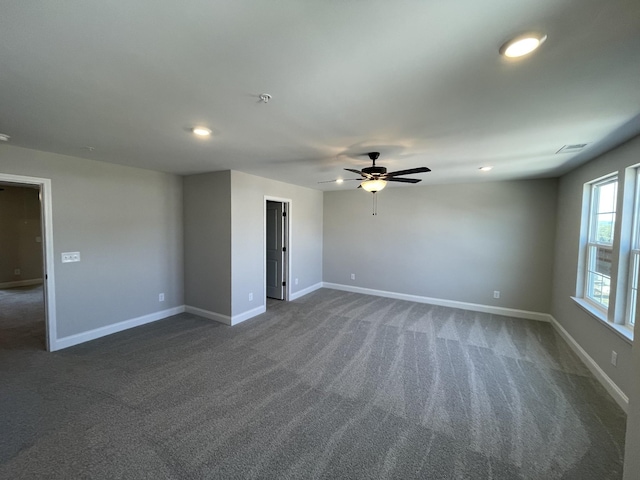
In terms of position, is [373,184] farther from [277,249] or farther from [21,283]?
[21,283]

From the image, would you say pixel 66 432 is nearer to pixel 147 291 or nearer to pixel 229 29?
pixel 147 291

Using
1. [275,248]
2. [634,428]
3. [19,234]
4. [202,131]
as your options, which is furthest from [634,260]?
[19,234]

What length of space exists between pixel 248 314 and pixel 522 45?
14.9 ft

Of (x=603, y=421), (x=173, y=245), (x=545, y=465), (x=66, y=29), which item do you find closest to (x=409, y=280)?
(x=603, y=421)

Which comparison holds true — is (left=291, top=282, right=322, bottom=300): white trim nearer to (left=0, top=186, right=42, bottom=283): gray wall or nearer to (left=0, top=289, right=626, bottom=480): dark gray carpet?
(left=0, top=289, right=626, bottom=480): dark gray carpet

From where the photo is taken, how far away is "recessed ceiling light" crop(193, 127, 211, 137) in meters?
2.30

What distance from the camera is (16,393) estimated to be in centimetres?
245

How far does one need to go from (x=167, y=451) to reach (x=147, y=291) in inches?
121

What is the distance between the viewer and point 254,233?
4.56 meters

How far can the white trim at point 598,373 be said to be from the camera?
240cm

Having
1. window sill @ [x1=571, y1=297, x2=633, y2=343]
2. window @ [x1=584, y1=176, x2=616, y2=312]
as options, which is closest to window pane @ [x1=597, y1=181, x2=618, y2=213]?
window @ [x1=584, y1=176, x2=616, y2=312]

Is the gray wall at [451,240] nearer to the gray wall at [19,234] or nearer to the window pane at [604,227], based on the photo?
the window pane at [604,227]

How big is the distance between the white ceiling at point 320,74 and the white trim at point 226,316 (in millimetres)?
2741

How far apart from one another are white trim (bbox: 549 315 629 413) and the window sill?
519mm
